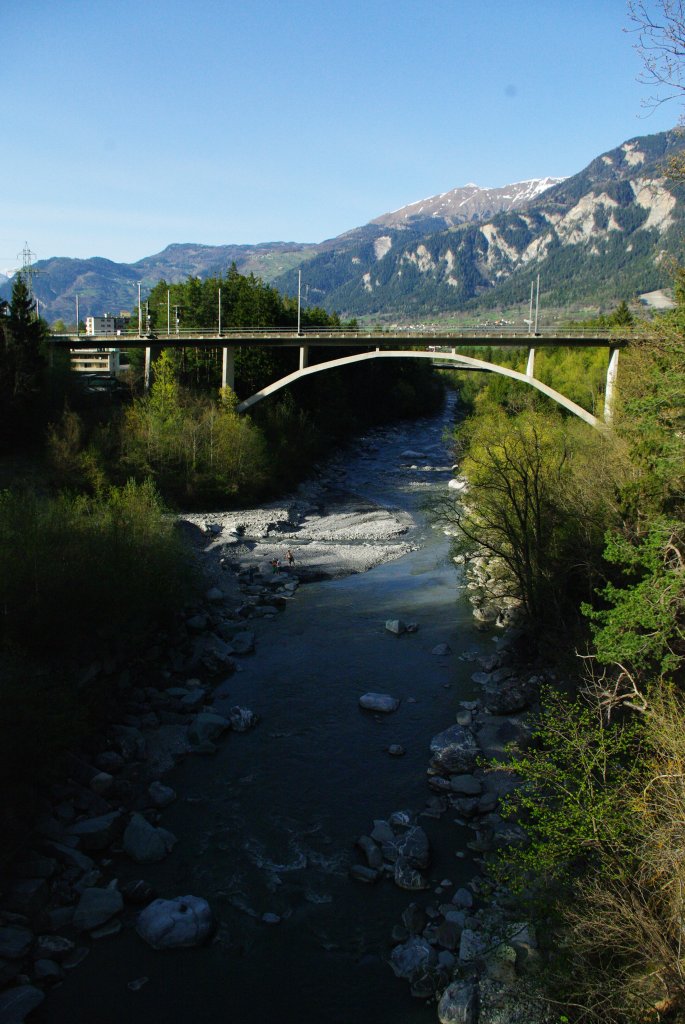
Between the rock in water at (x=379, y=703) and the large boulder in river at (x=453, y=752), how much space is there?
1287 millimetres

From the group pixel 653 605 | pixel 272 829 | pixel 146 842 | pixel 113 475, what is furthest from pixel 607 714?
pixel 113 475

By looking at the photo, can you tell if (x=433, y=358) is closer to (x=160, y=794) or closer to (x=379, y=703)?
(x=379, y=703)

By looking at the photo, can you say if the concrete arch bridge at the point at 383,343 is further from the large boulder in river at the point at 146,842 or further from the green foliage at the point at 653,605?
the large boulder in river at the point at 146,842

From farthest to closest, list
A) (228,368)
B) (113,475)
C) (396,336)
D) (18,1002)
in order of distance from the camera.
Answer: (228,368), (396,336), (113,475), (18,1002)

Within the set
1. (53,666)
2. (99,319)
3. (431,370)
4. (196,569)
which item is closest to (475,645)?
(196,569)

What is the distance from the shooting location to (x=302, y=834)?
1121 centimetres

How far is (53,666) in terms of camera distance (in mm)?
13391

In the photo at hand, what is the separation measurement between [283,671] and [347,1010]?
28.1 feet

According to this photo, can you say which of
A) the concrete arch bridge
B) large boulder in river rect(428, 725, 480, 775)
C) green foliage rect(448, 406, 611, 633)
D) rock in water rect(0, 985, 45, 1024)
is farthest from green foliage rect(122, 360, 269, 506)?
rock in water rect(0, 985, 45, 1024)

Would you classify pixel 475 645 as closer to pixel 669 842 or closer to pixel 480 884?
pixel 480 884

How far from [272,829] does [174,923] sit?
7.38 feet

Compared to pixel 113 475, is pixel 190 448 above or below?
above

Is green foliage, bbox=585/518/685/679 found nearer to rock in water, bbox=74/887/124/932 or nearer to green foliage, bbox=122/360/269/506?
rock in water, bbox=74/887/124/932

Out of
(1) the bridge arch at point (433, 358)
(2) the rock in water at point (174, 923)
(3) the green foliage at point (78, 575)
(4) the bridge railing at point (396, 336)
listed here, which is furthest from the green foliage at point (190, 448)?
(2) the rock in water at point (174, 923)
